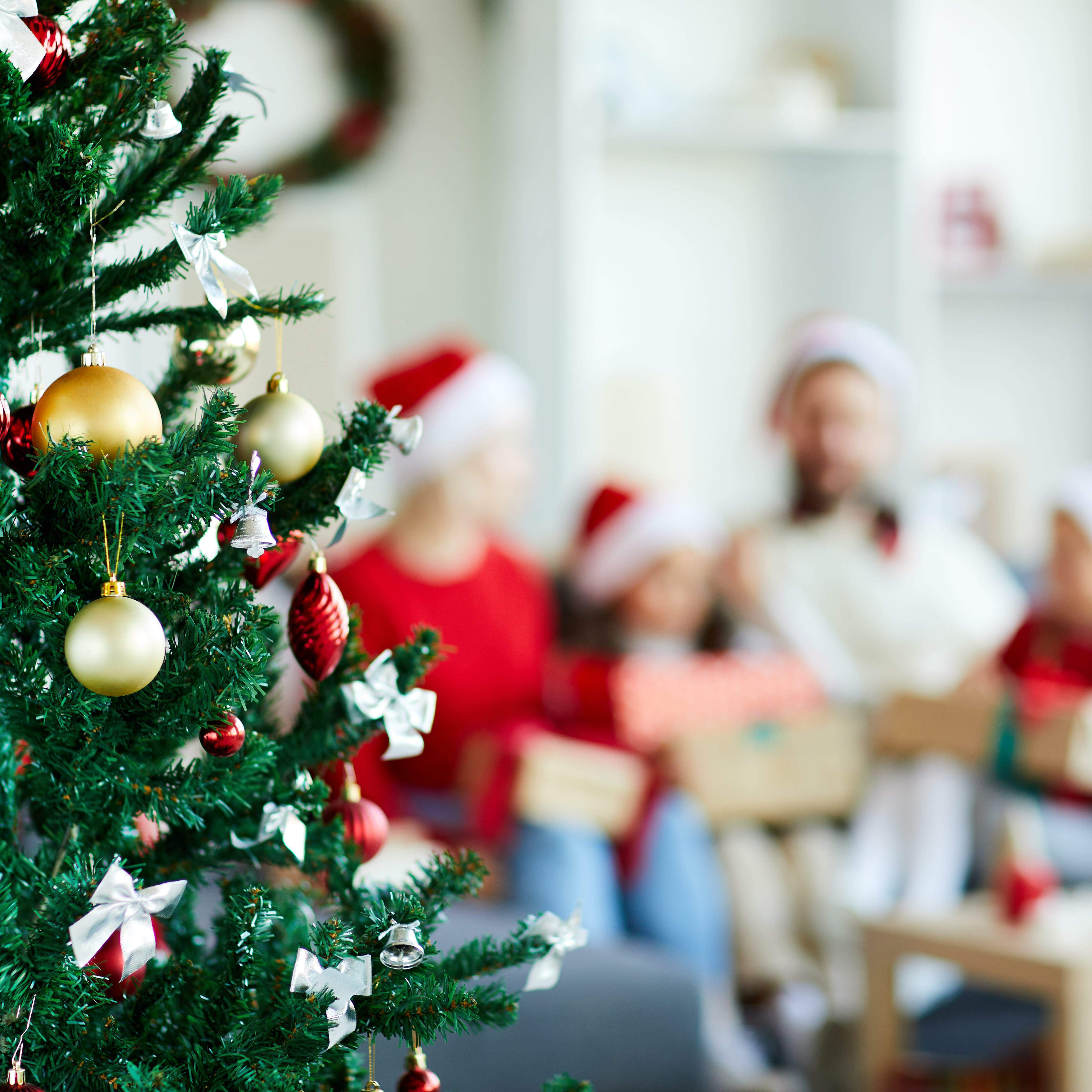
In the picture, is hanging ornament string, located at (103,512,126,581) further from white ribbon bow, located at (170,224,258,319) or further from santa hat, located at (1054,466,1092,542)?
santa hat, located at (1054,466,1092,542)

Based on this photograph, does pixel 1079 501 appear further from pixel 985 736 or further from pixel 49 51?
pixel 49 51

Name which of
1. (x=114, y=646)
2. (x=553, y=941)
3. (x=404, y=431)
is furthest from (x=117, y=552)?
(x=553, y=941)

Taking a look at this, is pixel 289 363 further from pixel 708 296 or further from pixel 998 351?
pixel 998 351

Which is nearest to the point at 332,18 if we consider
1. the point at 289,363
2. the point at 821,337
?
the point at 821,337

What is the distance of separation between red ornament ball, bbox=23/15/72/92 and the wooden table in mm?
1332

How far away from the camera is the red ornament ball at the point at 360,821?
2.10 feet

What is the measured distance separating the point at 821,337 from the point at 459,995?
189cm

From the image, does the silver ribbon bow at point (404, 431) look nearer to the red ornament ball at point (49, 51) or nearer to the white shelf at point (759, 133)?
the red ornament ball at point (49, 51)

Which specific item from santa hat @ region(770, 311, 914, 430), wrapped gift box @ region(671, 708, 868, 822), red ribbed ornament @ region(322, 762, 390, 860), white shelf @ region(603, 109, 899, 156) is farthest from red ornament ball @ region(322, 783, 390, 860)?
white shelf @ region(603, 109, 899, 156)

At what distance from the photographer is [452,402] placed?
194cm

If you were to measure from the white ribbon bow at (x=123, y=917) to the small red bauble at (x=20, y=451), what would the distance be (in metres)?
0.16

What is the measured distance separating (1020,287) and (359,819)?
285cm

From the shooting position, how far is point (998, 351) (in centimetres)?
327

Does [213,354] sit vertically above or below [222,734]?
above
